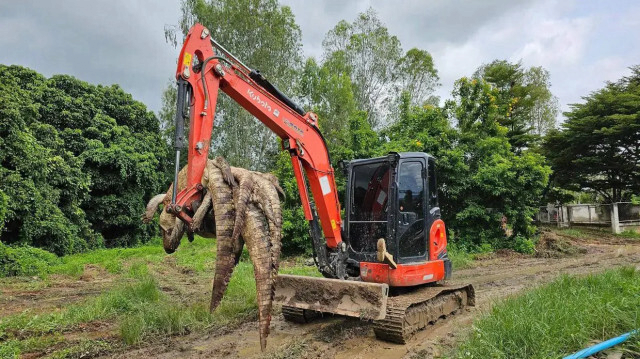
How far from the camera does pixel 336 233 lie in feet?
17.9

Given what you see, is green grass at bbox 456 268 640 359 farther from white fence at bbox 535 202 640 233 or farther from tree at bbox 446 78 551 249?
white fence at bbox 535 202 640 233

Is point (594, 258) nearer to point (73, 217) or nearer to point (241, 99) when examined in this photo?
point (241, 99)

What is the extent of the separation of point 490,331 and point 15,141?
46.3 ft

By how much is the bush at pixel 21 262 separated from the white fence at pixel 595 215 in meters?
22.2

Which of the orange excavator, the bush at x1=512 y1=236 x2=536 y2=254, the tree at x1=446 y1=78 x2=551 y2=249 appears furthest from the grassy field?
the bush at x1=512 y1=236 x2=536 y2=254

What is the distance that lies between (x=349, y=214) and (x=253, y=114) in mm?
2103

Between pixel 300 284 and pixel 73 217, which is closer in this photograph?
pixel 300 284

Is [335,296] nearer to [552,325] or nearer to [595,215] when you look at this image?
[552,325]

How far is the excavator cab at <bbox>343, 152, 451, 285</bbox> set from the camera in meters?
5.50

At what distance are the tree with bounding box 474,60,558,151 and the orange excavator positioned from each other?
17.3 meters

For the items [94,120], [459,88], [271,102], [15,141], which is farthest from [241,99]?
[94,120]

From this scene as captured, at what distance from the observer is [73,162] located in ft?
53.1

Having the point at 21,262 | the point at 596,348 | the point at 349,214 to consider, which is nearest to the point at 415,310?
the point at 349,214

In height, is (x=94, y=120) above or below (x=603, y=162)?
above
